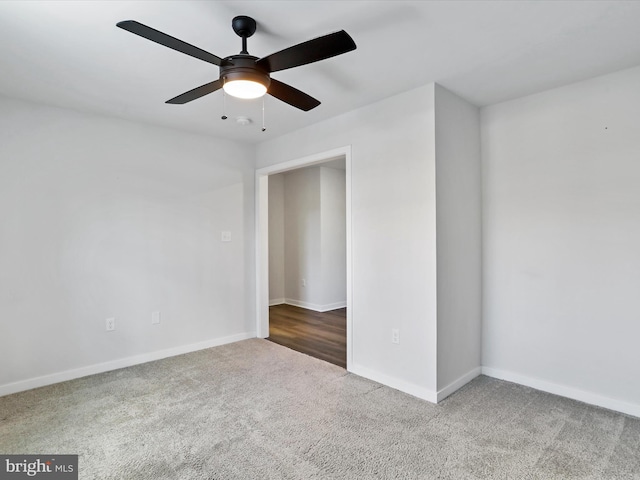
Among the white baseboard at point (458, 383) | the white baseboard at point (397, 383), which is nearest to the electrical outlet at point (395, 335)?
the white baseboard at point (397, 383)

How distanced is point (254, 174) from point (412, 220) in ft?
7.80

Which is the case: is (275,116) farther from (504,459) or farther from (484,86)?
(504,459)

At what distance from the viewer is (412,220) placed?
283 cm

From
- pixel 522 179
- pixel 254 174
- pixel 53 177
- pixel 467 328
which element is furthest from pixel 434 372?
A: pixel 53 177

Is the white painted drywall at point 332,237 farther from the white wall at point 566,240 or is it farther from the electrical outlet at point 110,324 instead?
the electrical outlet at point 110,324

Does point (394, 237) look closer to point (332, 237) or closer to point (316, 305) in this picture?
point (332, 237)

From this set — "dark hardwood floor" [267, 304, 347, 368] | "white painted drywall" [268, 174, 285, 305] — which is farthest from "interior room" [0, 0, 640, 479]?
"white painted drywall" [268, 174, 285, 305]

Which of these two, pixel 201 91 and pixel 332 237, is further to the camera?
pixel 332 237

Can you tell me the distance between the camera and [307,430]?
89.5 inches

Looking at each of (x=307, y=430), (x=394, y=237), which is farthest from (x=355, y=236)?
(x=307, y=430)

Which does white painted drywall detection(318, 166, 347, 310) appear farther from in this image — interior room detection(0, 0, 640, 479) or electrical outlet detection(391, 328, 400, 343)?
electrical outlet detection(391, 328, 400, 343)

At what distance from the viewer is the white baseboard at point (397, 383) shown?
2.69 metres

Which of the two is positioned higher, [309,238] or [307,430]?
[309,238]

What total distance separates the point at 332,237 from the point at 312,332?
1922 millimetres
